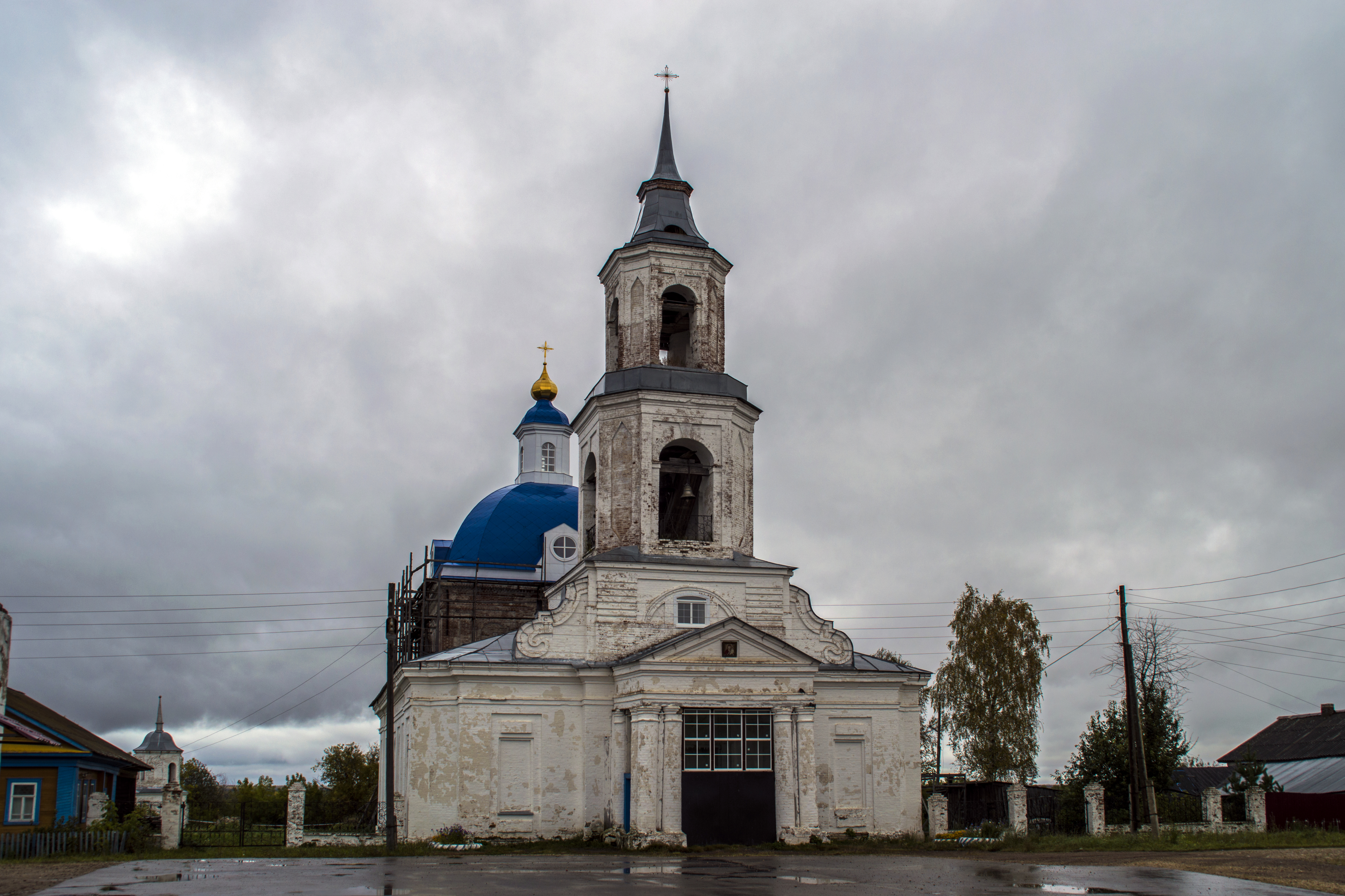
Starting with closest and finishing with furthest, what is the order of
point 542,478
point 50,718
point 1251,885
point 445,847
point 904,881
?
point 1251,885 < point 904,881 < point 445,847 < point 50,718 < point 542,478

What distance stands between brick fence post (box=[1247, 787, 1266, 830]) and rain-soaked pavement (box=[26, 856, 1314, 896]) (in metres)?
13.6

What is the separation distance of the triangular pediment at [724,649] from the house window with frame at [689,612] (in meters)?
1.67

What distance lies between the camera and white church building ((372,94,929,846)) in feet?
75.8

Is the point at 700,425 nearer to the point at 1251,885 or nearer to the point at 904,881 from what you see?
the point at 904,881

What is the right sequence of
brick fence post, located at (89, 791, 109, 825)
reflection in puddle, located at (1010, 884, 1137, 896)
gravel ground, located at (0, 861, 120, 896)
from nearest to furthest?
reflection in puddle, located at (1010, 884, 1137, 896) → gravel ground, located at (0, 861, 120, 896) → brick fence post, located at (89, 791, 109, 825)

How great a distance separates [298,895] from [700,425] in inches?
643

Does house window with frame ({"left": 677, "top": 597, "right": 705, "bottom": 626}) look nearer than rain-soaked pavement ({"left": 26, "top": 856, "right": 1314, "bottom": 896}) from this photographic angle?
No

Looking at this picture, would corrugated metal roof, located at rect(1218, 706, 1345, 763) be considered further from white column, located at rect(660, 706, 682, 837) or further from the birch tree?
white column, located at rect(660, 706, 682, 837)

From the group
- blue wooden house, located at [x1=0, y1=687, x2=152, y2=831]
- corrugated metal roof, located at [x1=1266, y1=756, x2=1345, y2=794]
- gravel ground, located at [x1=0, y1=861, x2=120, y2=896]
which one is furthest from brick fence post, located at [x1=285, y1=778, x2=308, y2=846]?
corrugated metal roof, located at [x1=1266, y1=756, x2=1345, y2=794]

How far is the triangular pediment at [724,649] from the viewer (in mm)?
23281

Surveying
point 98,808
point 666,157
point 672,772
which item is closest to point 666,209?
point 666,157

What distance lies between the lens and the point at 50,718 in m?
30.1

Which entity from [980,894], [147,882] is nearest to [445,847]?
[147,882]

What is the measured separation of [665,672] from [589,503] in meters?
6.82
